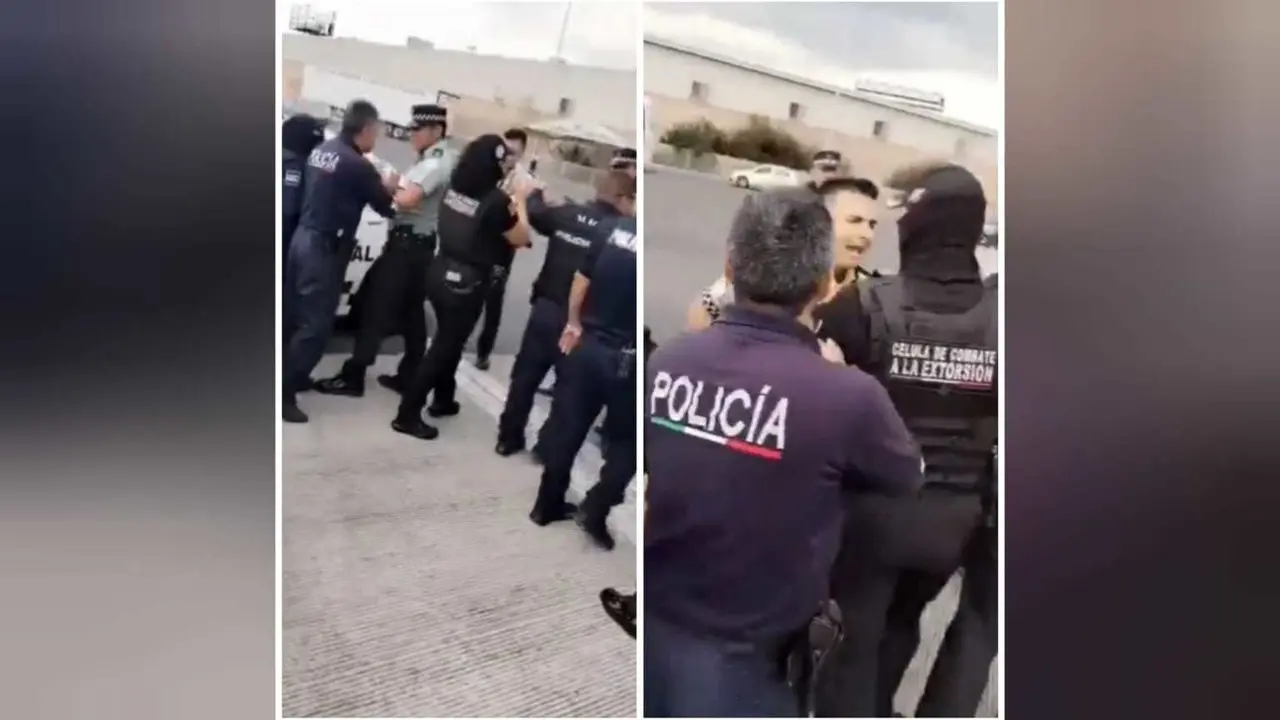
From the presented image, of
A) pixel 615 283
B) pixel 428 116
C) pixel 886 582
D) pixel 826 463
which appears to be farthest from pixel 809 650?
pixel 428 116

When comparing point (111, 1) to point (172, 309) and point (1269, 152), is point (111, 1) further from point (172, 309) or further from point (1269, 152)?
point (1269, 152)

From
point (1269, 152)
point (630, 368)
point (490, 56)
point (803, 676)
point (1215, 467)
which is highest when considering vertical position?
point (490, 56)

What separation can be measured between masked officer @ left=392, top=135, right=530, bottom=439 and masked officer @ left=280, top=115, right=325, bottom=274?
0.19 meters

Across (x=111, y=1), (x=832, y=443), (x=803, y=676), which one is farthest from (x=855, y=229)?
(x=111, y=1)

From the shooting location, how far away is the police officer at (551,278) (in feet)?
4.46

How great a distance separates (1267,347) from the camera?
1357mm

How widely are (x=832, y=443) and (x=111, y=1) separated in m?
1.12

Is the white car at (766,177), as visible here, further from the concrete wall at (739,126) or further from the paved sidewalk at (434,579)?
the paved sidewalk at (434,579)

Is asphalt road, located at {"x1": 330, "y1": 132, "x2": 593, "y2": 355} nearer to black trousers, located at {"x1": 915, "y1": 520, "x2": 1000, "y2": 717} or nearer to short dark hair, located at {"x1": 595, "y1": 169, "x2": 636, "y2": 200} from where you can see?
short dark hair, located at {"x1": 595, "y1": 169, "x2": 636, "y2": 200}

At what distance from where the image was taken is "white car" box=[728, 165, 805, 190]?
4.44ft

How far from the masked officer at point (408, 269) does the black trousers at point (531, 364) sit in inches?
5.4

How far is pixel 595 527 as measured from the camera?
1363 millimetres

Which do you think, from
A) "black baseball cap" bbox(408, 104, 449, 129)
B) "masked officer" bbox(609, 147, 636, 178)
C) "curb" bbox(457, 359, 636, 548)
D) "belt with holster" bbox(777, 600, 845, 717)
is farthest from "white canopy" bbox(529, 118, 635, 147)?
"belt with holster" bbox(777, 600, 845, 717)

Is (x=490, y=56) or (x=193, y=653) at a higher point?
(x=490, y=56)
